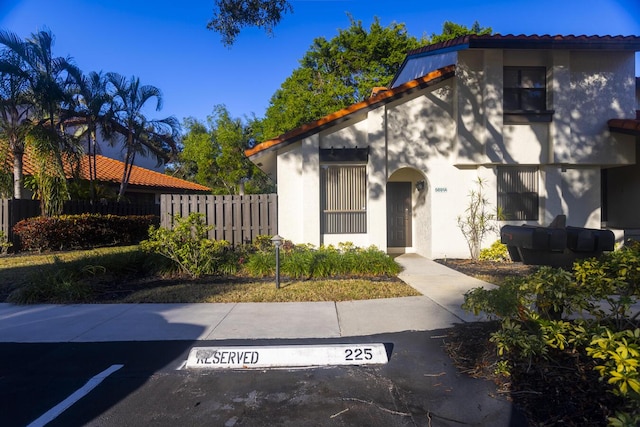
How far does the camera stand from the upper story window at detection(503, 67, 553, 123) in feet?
36.3

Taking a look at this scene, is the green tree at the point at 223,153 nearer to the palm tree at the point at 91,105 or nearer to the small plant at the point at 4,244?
the palm tree at the point at 91,105

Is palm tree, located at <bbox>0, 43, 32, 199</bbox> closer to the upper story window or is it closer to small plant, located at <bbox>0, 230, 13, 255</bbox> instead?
small plant, located at <bbox>0, 230, 13, 255</bbox>

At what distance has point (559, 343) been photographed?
11.6 feet

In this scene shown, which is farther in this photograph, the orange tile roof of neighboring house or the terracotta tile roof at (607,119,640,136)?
the orange tile roof of neighboring house

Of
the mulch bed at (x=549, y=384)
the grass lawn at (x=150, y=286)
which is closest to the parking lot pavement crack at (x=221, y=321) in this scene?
the grass lawn at (x=150, y=286)

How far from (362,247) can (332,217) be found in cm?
114

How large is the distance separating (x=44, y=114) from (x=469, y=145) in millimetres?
14187

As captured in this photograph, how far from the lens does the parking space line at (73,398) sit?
323 centimetres

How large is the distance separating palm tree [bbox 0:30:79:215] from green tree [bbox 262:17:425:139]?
12.2 meters

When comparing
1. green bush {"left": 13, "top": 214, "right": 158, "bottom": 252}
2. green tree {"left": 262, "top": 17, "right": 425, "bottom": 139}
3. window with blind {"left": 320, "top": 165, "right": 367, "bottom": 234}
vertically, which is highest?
green tree {"left": 262, "top": 17, "right": 425, "bottom": 139}

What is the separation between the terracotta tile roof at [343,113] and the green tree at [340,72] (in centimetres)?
1223

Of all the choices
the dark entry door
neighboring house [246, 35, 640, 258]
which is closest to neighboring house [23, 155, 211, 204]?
neighboring house [246, 35, 640, 258]

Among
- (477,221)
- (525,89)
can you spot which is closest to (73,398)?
(477,221)

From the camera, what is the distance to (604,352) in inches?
109
